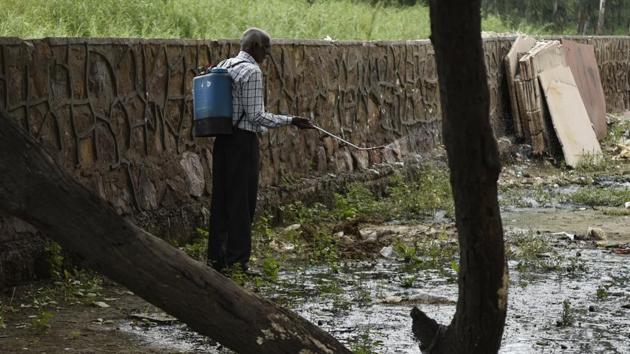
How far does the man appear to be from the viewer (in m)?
9.27

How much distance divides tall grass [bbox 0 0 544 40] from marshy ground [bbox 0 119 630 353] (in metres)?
3.09

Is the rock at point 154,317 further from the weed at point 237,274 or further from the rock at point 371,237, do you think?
the rock at point 371,237

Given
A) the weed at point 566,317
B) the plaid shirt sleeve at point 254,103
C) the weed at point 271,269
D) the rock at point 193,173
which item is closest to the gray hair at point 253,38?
the plaid shirt sleeve at point 254,103

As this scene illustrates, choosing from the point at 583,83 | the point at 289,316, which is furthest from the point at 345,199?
the point at 583,83

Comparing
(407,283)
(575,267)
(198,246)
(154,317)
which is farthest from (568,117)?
(154,317)

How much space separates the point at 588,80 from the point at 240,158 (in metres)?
14.0

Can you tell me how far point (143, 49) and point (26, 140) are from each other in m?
5.43

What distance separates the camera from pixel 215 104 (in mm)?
9242

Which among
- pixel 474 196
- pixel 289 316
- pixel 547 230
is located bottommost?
pixel 547 230

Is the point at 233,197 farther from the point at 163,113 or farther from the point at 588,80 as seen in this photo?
the point at 588,80

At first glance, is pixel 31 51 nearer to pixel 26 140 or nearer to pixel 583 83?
pixel 26 140

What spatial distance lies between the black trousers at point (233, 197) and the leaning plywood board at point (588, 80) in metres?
12.5

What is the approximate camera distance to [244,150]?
30.6ft

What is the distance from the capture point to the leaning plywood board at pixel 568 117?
61.5ft
